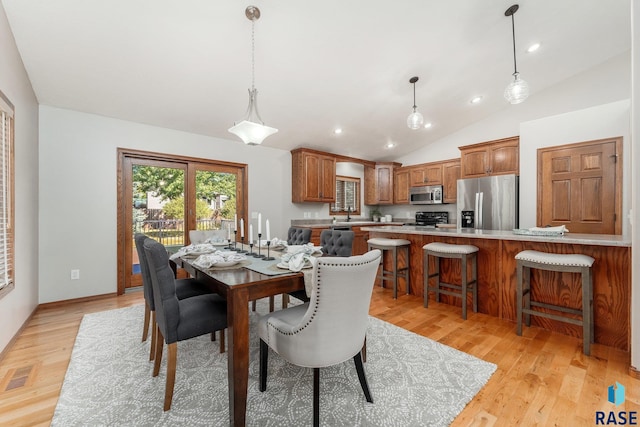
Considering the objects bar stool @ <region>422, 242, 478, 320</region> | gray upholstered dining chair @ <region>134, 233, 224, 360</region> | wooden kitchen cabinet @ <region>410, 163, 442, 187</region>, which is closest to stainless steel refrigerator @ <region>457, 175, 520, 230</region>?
wooden kitchen cabinet @ <region>410, 163, 442, 187</region>

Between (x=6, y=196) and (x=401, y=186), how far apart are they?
241 inches

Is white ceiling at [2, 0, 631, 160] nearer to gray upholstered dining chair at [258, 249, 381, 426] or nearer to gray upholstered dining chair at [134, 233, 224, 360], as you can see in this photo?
gray upholstered dining chair at [134, 233, 224, 360]

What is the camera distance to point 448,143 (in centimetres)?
569

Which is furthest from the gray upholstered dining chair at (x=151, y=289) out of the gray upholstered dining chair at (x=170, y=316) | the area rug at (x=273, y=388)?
the gray upholstered dining chair at (x=170, y=316)

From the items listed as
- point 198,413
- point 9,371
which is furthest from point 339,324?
point 9,371

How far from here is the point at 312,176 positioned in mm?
5059

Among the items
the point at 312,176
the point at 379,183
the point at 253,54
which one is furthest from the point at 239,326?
the point at 379,183

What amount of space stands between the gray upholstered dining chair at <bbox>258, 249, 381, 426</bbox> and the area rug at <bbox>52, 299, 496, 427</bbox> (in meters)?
0.34

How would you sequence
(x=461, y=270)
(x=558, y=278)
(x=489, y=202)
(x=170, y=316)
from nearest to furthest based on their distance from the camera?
1. (x=170, y=316)
2. (x=558, y=278)
3. (x=461, y=270)
4. (x=489, y=202)

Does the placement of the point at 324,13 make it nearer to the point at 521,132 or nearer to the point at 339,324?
the point at 339,324

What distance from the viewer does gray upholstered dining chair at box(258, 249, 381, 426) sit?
121 centimetres

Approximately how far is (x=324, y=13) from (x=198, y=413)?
10.3ft

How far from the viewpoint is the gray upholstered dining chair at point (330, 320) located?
121 cm

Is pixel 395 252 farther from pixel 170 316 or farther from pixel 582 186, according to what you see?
pixel 582 186
